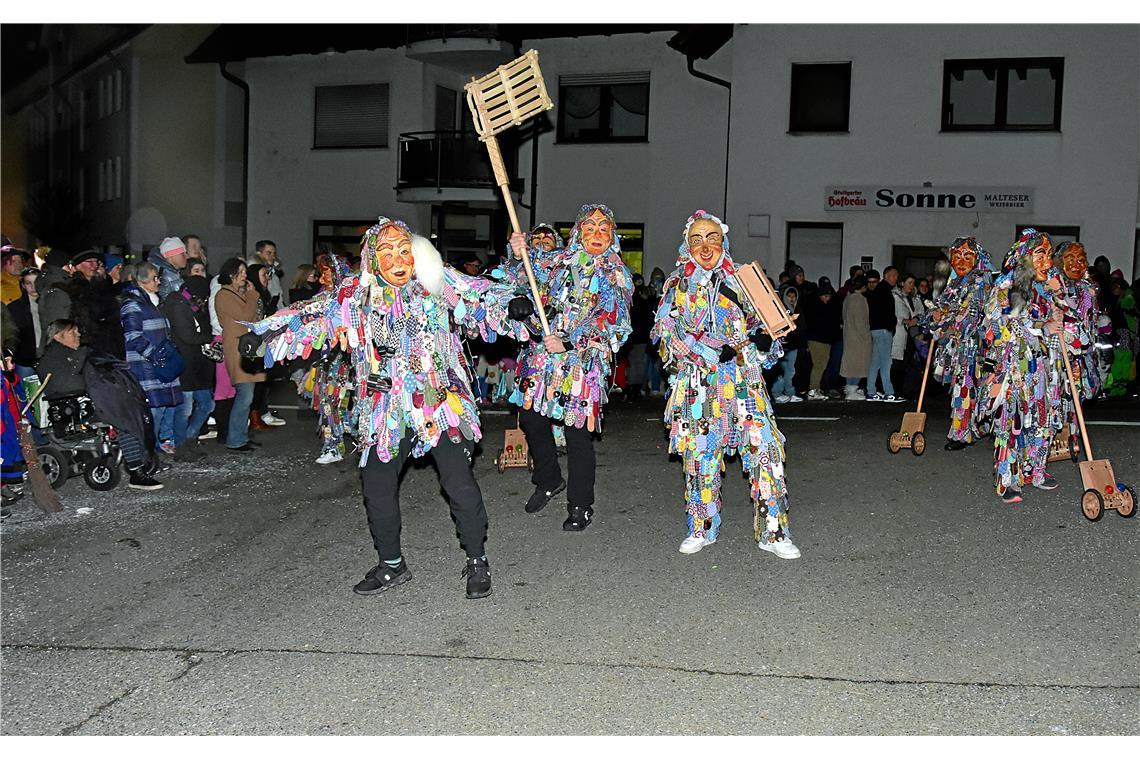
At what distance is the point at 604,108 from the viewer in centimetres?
2234

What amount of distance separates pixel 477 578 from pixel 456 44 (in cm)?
1761

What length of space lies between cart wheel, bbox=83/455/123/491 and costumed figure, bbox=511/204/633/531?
10.7 ft

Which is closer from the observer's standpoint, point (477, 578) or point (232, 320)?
point (477, 578)

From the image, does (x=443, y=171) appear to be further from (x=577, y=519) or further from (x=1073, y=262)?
(x=577, y=519)

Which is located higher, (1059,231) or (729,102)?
(729,102)

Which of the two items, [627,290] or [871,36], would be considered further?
[871,36]

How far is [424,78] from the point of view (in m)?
22.8

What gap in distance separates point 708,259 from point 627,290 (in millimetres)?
1095

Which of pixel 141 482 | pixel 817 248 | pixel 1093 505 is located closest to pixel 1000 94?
pixel 817 248

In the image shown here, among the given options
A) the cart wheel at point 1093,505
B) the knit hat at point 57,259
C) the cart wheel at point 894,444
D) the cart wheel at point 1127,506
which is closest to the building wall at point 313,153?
the knit hat at point 57,259

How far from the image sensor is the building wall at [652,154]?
21594 mm

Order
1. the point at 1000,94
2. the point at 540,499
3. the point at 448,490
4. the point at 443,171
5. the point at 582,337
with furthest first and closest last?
the point at 443,171 → the point at 1000,94 → the point at 540,499 → the point at 582,337 → the point at 448,490
